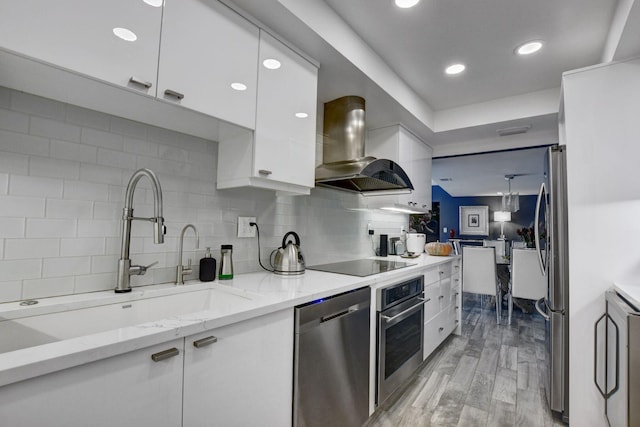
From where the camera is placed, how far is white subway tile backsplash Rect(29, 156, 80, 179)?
1146 mm

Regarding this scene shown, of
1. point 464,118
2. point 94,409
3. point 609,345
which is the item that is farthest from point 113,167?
point 464,118

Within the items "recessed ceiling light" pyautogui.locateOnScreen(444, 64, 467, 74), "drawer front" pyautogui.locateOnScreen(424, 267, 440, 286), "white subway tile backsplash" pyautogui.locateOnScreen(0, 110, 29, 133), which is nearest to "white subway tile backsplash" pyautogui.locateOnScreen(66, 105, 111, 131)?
"white subway tile backsplash" pyautogui.locateOnScreen(0, 110, 29, 133)

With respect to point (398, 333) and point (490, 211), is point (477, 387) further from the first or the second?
point (490, 211)

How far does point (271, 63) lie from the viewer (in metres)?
1.61

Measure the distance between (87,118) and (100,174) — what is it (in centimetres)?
23

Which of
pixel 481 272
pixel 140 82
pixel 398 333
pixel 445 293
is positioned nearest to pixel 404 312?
pixel 398 333

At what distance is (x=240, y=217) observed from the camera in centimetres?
187

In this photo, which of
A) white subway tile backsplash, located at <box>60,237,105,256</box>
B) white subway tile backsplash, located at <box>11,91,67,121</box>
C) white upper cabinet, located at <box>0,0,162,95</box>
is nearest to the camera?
white upper cabinet, located at <box>0,0,162,95</box>

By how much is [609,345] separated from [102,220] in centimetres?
261

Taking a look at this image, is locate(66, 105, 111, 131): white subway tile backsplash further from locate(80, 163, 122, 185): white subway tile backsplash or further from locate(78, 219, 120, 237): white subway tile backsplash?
locate(78, 219, 120, 237): white subway tile backsplash

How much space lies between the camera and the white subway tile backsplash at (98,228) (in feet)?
4.12

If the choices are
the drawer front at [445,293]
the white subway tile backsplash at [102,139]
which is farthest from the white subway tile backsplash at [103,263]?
the drawer front at [445,293]

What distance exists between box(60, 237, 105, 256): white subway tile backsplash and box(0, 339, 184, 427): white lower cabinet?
2.16 feet

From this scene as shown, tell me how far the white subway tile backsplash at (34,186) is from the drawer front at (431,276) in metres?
2.46
